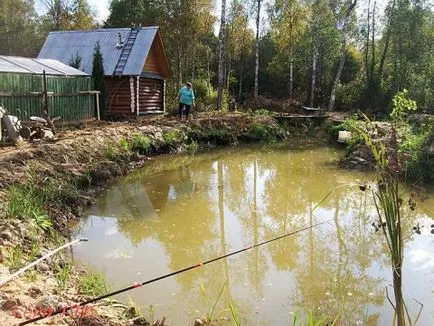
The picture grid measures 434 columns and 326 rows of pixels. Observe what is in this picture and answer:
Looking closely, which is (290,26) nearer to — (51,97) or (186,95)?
(186,95)

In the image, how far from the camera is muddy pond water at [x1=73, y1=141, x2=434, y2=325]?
181 inches

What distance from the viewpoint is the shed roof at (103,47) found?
17.6 m

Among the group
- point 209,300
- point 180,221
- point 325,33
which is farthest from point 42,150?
point 325,33

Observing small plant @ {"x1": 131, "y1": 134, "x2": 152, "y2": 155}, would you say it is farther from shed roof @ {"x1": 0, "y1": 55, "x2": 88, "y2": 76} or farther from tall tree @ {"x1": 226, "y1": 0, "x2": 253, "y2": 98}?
tall tree @ {"x1": 226, "y1": 0, "x2": 253, "y2": 98}

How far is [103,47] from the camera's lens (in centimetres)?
1855

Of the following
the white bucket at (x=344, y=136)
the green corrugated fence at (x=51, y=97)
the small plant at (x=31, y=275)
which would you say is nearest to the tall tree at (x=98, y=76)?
the green corrugated fence at (x=51, y=97)

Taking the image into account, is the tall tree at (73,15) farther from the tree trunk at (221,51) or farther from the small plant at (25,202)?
the small plant at (25,202)

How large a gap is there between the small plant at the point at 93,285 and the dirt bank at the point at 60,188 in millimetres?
43

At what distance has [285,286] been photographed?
16.4 feet

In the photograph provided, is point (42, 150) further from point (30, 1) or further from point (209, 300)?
point (30, 1)

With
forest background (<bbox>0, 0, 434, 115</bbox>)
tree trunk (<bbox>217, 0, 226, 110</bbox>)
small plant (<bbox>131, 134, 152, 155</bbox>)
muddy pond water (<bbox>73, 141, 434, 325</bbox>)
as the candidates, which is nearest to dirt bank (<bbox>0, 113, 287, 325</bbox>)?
small plant (<bbox>131, 134, 152, 155</bbox>)

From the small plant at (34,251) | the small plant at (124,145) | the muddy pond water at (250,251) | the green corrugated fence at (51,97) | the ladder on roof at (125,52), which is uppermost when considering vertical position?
the ladder on roof at (125,52)

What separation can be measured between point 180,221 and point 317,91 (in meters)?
23.6

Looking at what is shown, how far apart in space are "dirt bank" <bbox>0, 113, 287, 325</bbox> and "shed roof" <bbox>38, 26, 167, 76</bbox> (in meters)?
3.65
